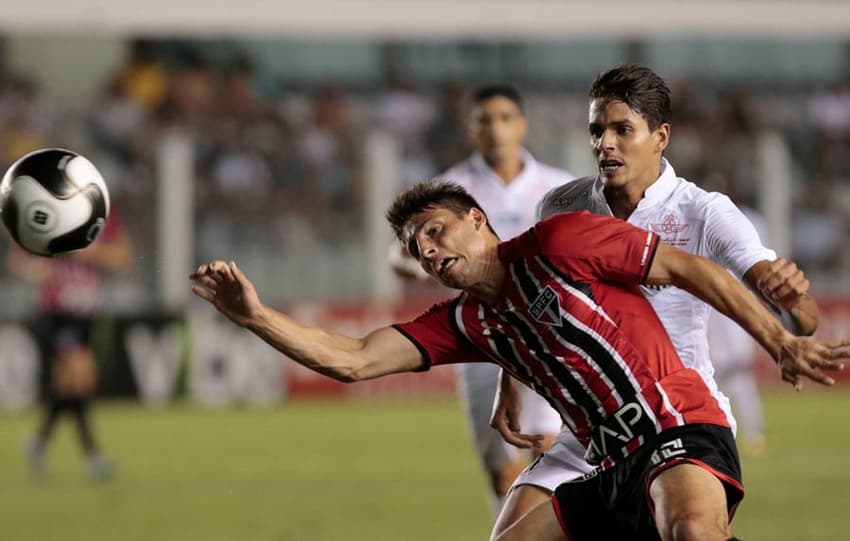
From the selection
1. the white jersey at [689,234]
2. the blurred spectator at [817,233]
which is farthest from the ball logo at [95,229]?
the blurred spectator at [817,233]

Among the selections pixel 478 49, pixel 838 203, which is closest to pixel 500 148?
pixel 838 203

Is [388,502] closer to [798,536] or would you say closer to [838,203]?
[798,536]

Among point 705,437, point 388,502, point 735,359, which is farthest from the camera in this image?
point 735,359

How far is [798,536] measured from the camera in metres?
8.63

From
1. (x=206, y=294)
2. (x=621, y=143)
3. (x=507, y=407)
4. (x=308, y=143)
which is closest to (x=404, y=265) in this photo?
(x=507, y=407)

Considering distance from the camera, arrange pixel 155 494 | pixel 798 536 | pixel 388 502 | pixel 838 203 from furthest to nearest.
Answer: pixel 838 203, pixel 155 494, pixel 388 502, pixel 798 536

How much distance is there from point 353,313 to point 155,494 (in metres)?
7.08

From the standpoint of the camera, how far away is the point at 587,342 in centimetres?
477

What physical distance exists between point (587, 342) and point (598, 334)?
0.14 ft

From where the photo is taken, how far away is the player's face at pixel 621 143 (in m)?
5.13

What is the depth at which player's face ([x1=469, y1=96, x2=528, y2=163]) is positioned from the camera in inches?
310

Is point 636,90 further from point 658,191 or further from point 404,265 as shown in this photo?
point 404,265

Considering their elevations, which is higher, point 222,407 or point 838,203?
point 838,203

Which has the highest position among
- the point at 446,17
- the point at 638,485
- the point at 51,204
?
the point at 446,17
